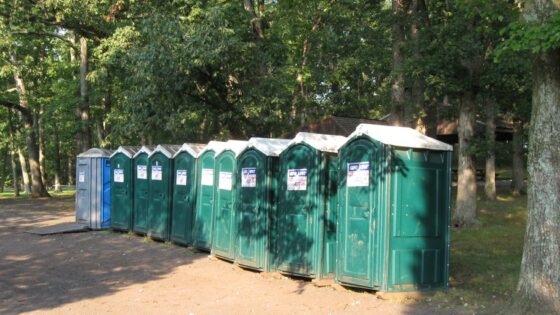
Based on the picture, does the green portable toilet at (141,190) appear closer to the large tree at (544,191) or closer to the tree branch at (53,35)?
the large tree at (544,191)

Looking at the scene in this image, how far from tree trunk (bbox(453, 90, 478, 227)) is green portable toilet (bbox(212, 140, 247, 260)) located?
6356 mm

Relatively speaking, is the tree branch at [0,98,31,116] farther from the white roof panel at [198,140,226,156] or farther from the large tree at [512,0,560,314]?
the large tree at [512,0,560,314]

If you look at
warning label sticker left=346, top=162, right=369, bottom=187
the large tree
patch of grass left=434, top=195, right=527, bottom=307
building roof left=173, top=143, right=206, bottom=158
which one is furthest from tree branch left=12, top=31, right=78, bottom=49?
the large tree

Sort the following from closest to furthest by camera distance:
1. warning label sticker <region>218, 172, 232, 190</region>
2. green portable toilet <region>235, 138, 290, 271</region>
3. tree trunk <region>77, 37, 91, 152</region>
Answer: green portable toilet <region>235, 138, 290, 271</region> → warning label sticker <region>218, 172, 232, 190</region> → tree trunk <region>77, 37, 91, 152</region>

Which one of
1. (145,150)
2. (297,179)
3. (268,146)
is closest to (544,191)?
(297,179)

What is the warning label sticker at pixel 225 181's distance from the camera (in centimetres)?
1066

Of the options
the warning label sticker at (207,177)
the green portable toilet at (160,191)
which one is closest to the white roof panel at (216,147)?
the warning label sticker at (207,177)

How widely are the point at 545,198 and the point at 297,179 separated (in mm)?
3620

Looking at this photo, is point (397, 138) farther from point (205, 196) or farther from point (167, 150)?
point (167, 150)

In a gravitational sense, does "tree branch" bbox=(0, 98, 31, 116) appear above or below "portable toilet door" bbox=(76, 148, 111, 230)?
above

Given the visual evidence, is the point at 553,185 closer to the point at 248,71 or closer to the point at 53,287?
the point at 53,287

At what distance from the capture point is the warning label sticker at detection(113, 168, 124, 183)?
47.2ft

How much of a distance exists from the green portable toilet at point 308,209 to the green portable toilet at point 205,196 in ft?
7.54

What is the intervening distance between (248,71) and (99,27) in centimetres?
808
